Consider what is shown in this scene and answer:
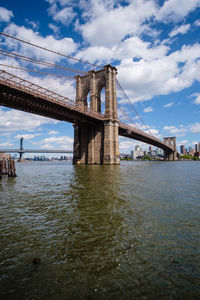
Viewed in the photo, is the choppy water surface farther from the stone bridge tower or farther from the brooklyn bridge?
the stone bridge tower

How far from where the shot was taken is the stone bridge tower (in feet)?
126

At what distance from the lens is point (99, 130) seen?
1607 inches

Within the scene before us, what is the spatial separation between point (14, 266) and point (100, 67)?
4883 centimetres

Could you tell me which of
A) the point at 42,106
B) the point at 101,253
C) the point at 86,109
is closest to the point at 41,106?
the point at 42,106

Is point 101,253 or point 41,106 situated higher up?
point 41,106

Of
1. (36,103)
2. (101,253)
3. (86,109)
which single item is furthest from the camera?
(86,109)

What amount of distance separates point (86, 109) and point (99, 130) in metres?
6.03

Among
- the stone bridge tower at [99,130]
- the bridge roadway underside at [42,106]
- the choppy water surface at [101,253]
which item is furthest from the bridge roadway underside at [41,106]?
the choppy water surface at [101,253]

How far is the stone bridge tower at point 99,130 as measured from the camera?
126 ft

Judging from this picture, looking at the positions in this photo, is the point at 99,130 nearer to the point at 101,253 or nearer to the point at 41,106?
the point at 41,106

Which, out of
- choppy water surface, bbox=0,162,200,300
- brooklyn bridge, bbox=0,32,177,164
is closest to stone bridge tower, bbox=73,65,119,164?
brooklyn bridge, bbox=0,32,177,164

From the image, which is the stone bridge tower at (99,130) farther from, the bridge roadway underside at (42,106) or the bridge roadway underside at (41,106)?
the bridge roadway underside at (41,106)

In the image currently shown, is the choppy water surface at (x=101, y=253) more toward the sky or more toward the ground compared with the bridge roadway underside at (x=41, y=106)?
more toward the ground

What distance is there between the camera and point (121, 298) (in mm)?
1762
